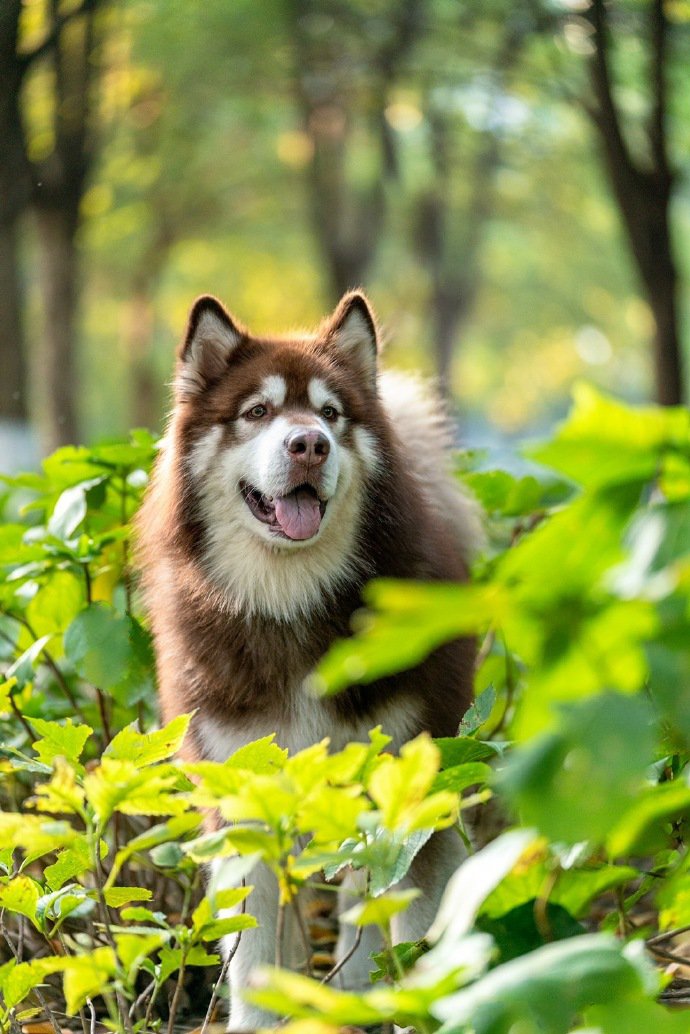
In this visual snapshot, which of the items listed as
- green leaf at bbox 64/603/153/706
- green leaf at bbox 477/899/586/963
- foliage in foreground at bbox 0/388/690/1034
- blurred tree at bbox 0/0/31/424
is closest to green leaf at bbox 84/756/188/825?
foliage in foreground at bbox 0/388/690/1034

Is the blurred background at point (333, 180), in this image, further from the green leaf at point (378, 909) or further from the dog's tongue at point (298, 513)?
the green leaf at point (378, 909)

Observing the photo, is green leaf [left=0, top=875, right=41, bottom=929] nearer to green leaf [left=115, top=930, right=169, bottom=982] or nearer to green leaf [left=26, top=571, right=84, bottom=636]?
green leaf [left=115, top=930, right=169, bottom=982]

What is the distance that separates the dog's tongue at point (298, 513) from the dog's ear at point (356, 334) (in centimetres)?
67

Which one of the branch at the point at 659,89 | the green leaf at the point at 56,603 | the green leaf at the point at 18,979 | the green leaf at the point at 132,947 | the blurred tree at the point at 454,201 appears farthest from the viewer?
the blurred tree at the point at 454,201

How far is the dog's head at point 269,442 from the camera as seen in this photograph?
415cm

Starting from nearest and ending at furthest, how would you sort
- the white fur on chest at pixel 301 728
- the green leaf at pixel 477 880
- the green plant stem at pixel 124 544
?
the green leaf at pixel 477 880 → the white fur on chest at pixel 301 728 → the green plant stem at pixel 124 544

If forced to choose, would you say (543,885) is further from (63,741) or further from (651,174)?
(651,174)

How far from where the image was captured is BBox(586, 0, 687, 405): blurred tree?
375 inches

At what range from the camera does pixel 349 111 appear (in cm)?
2442

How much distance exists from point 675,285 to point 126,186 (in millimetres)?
19634

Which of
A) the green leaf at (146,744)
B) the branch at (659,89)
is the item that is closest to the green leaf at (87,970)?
the green leaf at (146,744)

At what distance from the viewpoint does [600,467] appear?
1.61m

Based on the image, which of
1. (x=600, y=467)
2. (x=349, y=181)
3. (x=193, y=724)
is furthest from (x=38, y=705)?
(x=349, y=181)

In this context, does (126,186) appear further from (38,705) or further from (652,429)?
(652,429)
